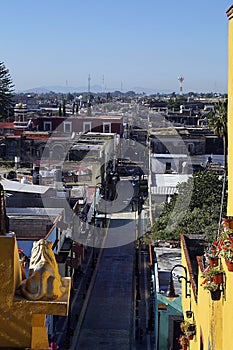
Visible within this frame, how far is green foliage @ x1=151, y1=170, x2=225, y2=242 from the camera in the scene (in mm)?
27266

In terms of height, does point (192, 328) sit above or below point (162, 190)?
above

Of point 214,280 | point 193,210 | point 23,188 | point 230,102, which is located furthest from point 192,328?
point 23,188

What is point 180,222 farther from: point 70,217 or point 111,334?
point 111,334

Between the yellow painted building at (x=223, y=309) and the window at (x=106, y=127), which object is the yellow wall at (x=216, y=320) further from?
the window at (x=106, y=127)

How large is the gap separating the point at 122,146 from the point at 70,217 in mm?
41287

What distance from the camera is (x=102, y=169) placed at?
47531 millimetres

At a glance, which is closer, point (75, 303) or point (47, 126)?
point (75, 303)

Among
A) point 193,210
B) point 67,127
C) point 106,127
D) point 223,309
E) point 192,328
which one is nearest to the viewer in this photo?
point 223,309

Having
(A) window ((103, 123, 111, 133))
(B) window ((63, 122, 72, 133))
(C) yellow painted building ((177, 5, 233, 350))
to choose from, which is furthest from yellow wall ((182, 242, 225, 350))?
(A) window ((103, 123, 111, 133))

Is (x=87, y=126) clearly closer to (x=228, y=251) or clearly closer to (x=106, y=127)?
(x=106, y=127)

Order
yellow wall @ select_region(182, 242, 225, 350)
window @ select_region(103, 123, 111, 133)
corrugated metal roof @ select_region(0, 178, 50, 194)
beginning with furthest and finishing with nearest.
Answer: window @ select_region(103, 123, 111, 133) → corrugated metal roof @ select_region(0, 178, 50, 194) → yellow wall @ select_region(182, 242, 225, 350)

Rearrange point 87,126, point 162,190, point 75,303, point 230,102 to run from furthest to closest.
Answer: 1. point 87,126
2. point 162,190
3. point 75,303
4. point 230,102

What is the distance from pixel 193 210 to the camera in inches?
1132

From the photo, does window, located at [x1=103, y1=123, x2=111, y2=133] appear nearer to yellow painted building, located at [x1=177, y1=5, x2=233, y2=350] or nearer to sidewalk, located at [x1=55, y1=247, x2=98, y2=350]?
sidewalk, located at [x1=55, y1=247, x2=98, y2=350]
